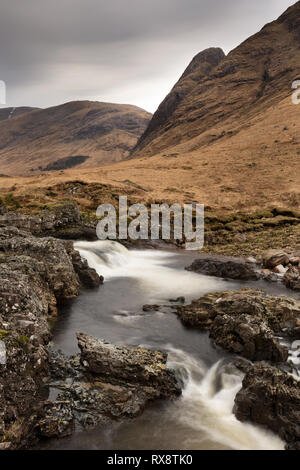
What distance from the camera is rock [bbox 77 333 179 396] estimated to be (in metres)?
10.2

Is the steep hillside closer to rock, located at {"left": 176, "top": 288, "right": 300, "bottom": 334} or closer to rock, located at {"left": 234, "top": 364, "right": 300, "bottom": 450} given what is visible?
rock, located at {"left": 176, "top": 288, "right": 300, "bottom": 334}

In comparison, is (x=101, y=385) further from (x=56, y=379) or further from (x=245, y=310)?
(x=245, y=310)

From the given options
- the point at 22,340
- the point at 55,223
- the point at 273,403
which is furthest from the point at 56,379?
the point at 55,223

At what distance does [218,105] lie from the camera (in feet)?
351

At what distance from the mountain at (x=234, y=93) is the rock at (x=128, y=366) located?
81.4m

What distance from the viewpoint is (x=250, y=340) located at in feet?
39.4

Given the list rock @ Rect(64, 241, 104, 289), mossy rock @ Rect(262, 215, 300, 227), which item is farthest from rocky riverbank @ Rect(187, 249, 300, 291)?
mossy rock @ Rect(262, 215, 300, 227)

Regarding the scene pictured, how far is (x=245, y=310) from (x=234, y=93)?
107 metres

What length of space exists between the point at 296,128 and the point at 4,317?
227 ft

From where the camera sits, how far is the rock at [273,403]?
8.59 m

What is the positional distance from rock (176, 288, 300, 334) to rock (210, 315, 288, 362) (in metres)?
0.93

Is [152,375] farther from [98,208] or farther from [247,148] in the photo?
[247,148]

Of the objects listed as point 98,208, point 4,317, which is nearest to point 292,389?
point 4,317

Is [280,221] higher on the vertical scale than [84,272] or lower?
higher
